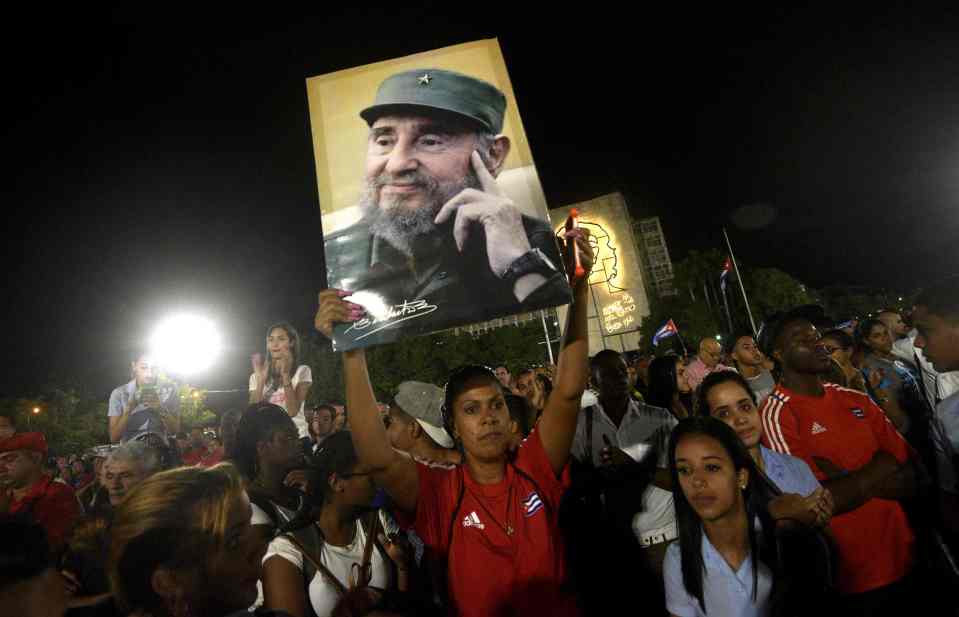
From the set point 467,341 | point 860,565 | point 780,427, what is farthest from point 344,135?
point 467,341

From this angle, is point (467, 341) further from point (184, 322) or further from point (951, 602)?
point (951, 602)

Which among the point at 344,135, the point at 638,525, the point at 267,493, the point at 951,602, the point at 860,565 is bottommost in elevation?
the point at 951,602

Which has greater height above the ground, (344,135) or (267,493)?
(344,135)

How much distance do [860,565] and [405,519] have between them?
268 cm

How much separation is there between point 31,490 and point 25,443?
401mm

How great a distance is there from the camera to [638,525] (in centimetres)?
363

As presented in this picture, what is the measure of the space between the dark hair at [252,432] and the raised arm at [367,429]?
126cm

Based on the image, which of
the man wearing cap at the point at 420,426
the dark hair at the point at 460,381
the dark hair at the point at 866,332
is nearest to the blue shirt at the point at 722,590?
the dark hair at the point at 460,381

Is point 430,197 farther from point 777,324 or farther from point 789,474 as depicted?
point 777,324

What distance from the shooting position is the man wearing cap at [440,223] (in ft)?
8.95

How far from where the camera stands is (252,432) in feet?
12.0

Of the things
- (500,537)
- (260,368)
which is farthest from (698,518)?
(260,368)

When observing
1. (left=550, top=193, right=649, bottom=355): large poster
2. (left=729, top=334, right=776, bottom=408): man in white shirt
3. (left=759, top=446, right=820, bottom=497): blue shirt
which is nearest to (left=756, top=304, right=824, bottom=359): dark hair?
(left=759, top=446, right=820, bottom=497): blue shirt

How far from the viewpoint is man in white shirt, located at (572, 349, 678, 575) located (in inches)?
142
